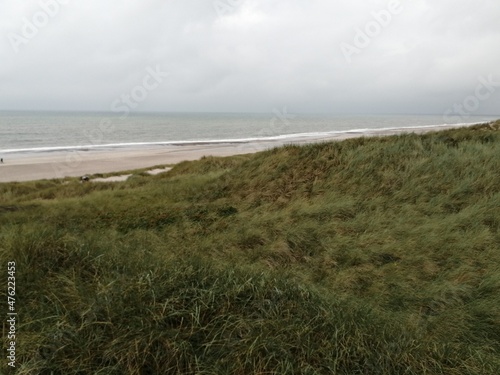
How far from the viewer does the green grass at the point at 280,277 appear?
289 centimetres

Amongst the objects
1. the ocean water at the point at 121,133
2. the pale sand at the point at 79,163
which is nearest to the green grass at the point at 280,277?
the pale sand at the point at 79,163

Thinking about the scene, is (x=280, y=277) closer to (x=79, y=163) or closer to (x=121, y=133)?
(x=79, y=163)

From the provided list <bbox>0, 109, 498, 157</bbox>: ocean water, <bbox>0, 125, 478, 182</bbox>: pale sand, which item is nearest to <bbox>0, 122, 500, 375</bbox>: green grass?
<bbox>0, 125, 478, 182</bbox>: pale sand

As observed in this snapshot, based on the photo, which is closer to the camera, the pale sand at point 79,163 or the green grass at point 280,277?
the green grass at point 280,277

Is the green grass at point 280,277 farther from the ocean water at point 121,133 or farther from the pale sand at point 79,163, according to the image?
the ocean water at point 121,133

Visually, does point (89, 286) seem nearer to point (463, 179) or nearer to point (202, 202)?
point (202, 202)

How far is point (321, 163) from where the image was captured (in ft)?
36.2

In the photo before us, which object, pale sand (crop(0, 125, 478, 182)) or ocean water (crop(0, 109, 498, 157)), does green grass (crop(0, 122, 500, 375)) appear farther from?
ocean water (crop(0, 109, 498, 157))

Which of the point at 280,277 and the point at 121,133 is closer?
the point at 280,277

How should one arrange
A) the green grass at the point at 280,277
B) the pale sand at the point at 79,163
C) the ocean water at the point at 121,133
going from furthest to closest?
the ocean water at the point at 121,133 → the pale sand at the point at 79,163 → the green grass at the point at 280,277

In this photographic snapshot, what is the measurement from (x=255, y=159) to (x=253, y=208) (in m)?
4.07

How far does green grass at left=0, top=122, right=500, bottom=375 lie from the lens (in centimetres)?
289

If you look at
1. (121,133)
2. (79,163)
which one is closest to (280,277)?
(79,163)

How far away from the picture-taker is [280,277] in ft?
13.6
